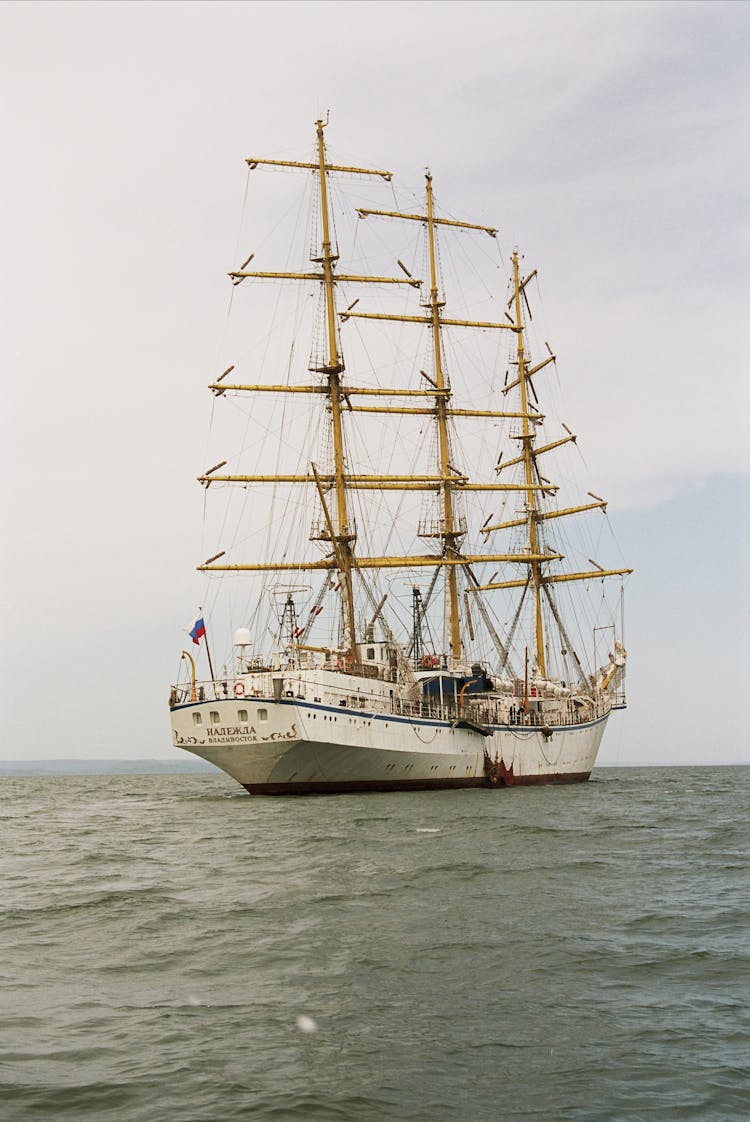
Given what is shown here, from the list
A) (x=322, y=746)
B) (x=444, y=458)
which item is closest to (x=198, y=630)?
(x=322, y=746)

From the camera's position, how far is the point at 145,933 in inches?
671

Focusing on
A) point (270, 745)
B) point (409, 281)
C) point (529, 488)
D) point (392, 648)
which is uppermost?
point (409, 281)

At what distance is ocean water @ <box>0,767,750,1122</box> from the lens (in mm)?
9812

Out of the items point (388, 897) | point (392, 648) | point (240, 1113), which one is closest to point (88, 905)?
point (388, 897)

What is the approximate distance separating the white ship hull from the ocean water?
18.7 meters

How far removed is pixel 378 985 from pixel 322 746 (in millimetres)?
34249

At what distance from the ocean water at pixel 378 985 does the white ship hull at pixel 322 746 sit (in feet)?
61.2

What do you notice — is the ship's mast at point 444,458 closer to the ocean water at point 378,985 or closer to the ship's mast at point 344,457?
the ship's mast at point 344,457

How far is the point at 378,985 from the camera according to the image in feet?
44.1

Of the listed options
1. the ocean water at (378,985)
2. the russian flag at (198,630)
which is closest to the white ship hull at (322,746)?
the russian flag at (198,630)

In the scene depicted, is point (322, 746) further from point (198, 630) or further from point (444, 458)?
point (444, 458)

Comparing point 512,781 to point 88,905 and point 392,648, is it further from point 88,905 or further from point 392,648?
point 88,905

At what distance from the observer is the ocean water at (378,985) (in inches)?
386

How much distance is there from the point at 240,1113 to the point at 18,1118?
1.90 meters
